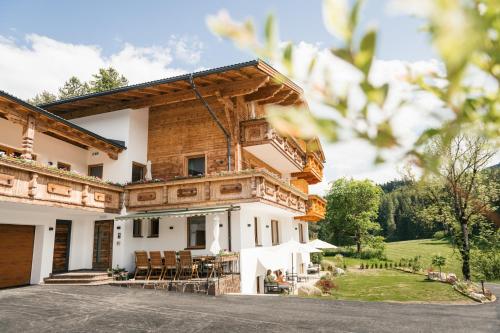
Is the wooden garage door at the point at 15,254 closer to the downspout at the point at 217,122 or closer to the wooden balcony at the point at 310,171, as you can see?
the downspout at the point at 217,122

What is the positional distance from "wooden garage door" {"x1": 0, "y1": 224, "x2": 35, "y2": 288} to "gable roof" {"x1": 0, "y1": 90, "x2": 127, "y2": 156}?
15.0 ft

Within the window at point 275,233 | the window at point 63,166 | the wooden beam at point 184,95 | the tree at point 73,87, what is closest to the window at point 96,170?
the window at point 63,166

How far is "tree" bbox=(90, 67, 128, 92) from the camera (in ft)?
124

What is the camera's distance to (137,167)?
65.2ft

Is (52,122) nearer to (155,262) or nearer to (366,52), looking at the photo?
(155,262)

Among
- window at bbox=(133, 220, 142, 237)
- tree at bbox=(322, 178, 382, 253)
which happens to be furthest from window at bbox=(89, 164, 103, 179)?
tree at bbox=(322, 178, 382, 253)

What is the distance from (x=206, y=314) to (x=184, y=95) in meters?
12.0

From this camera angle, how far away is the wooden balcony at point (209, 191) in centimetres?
1559

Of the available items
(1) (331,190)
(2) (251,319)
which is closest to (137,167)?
(2) (251,319)

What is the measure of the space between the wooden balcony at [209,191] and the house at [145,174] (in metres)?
0.05

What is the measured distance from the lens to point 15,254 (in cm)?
1553

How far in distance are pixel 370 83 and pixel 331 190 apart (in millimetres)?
63260

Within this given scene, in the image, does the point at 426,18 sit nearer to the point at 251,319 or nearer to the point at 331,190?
the point at 251,319

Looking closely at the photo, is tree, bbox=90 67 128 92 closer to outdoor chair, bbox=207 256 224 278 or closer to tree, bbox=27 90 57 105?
tree, bbox=27 90 57 105
